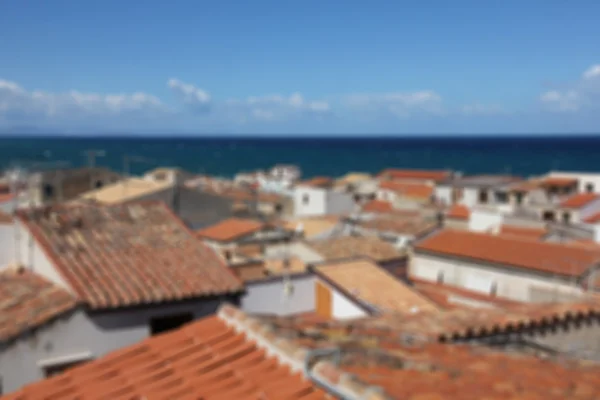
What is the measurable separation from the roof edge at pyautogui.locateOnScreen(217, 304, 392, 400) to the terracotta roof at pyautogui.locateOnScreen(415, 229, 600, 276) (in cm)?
1955

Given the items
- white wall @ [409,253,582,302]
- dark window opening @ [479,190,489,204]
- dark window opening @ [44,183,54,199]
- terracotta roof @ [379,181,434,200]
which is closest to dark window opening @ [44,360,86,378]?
white wall @ [409,253,582,302]

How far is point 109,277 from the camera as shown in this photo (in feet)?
35.0

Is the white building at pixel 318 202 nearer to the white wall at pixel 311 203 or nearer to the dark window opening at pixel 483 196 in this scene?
the white wall at pixel 311 203

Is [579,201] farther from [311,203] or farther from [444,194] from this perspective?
[311,203]

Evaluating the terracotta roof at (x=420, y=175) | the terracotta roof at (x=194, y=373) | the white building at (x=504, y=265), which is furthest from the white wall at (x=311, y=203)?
the terracotta roof at (x=194, y=373)

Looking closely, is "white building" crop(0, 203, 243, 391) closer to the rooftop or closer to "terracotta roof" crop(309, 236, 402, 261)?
"terracotta roof" crop(309, 236, 402, 261)

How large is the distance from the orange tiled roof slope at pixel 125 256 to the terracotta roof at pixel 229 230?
741 inches

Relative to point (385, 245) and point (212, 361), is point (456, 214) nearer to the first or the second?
point (385, 245)

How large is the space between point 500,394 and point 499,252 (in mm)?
21500

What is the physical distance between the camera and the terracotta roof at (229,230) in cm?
3194

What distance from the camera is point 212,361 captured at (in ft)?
18.1

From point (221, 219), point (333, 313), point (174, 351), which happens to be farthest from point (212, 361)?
point (221, 219)

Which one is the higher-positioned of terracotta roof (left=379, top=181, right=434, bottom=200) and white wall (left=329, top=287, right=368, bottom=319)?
white wall (left=329, top=287, right=368, bottom=319)

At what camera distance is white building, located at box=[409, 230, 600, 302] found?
22641 millimetres
